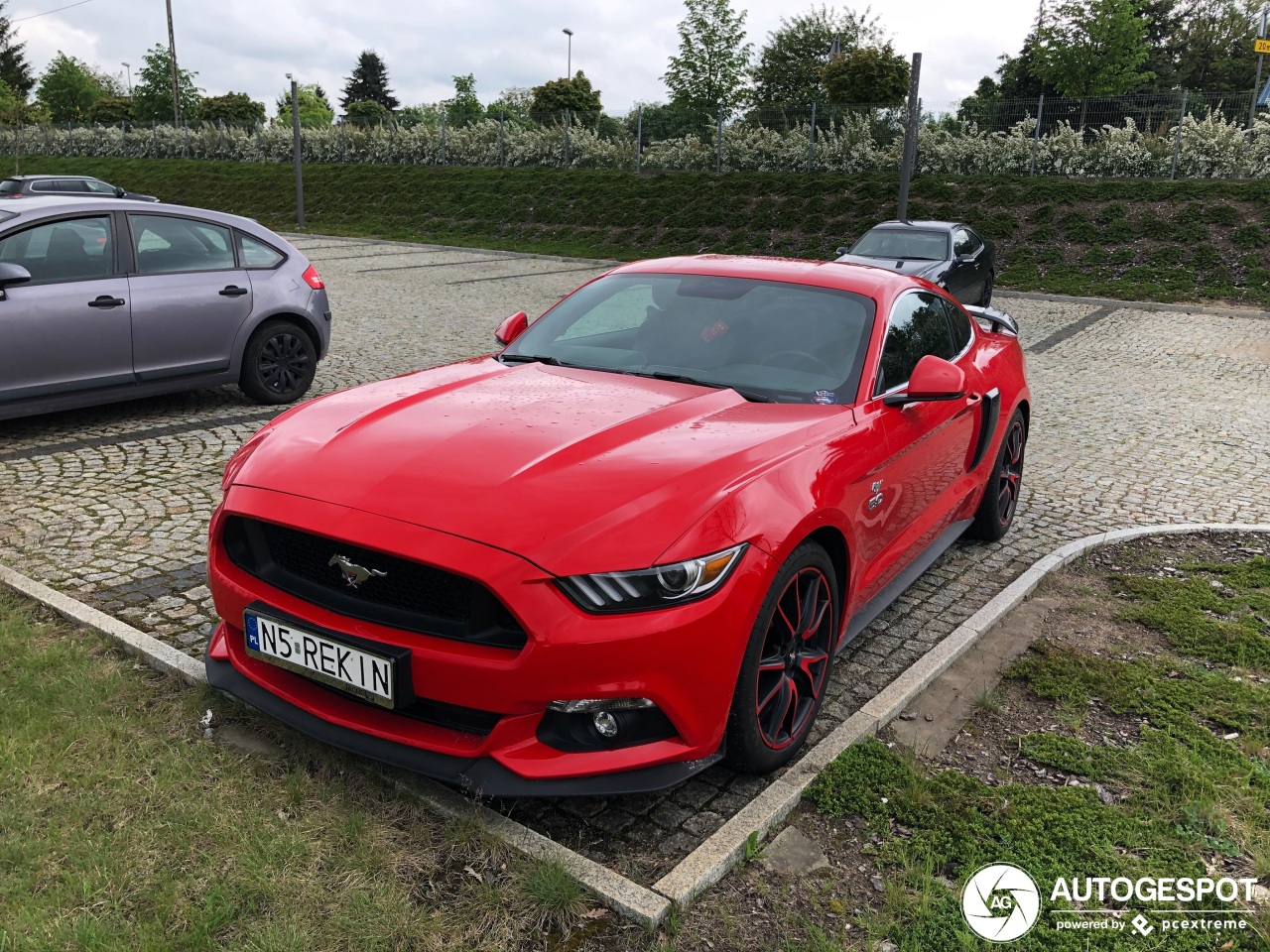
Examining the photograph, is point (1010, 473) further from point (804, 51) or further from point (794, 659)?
point (804, 51)

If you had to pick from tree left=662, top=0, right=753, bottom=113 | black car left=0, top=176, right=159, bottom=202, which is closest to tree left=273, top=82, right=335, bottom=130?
tree left=662, top=0, right=753, bottom=113

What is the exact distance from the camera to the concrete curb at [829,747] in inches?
107

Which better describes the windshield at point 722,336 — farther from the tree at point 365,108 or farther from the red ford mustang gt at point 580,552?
the tree at point 365,108

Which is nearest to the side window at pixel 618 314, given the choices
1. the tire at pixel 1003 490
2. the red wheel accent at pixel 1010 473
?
the tire at pixel 1003 490

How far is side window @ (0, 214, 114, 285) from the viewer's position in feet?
21.8

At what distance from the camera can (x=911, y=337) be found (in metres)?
4.49

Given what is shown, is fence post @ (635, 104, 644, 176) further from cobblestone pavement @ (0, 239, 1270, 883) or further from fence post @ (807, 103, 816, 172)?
cobblestone pavement @ (0, 239, 1270, 883)

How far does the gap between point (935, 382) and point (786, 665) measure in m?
1.33

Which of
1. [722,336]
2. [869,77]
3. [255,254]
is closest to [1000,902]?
[722,336]

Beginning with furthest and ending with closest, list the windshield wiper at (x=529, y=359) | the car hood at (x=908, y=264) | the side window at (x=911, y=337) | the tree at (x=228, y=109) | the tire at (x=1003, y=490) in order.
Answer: the tree at (x=228, y=109)
the car hood at (x=908, y=264)
the tire at (x=1003, y=490)
the windshield wiper at (x=529, y=359)
the side window at (x=911, y=337)

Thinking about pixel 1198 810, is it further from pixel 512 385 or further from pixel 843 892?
pixel 512 385

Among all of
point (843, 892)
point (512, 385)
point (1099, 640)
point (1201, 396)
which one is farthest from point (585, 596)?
point (1201, 396)

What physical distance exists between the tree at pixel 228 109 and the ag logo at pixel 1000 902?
5864cm

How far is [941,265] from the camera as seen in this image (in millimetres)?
14031
